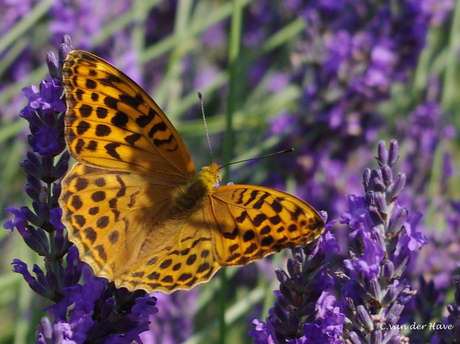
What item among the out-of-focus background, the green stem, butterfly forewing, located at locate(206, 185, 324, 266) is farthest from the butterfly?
the out-of-focus background

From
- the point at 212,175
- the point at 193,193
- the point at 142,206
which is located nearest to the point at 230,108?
the point at 212,175

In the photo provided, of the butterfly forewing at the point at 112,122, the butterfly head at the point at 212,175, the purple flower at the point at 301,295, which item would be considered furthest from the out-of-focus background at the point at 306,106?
the purple flower at the point at 301,295

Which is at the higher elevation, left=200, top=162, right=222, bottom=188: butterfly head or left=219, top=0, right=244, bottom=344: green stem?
left=219, top=0, right=244, bottom=344: green stem

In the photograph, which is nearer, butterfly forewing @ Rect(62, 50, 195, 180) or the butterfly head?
butterfly forewing @ Rect(62, 50, 195, 180)

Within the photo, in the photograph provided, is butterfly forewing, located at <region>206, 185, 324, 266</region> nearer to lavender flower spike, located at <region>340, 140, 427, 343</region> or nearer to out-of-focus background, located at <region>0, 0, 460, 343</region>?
lavender flower spike, located at <region>340, 140, 427, 343</region>

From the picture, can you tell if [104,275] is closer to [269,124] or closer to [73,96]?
[73,96]

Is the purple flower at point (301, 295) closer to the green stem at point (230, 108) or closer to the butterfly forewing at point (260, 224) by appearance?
the butterfly forewing at point (260, 224)

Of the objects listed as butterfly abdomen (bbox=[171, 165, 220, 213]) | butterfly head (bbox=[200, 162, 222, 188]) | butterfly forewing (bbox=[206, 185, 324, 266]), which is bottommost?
butterfly forewing (bbox=[206, 185, 324, 266])

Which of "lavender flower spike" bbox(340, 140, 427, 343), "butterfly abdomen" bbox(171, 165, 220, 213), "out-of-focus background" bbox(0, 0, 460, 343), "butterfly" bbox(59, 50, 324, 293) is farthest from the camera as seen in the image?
"out-of-focus background" bbox(0, 0, 460, 343)

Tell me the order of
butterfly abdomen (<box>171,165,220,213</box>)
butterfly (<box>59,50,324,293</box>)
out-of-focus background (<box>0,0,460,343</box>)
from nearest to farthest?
butterfly (<box>59,50,324,293</box>)
butterfly abdomen (<box>171,165,220,213</box>)
out-of-focus background (<box>0,0,460,343</box>)

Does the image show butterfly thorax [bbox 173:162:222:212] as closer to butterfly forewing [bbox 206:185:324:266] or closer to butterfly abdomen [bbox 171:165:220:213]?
butterfly abdomen [bbox 171:165:220:213]
